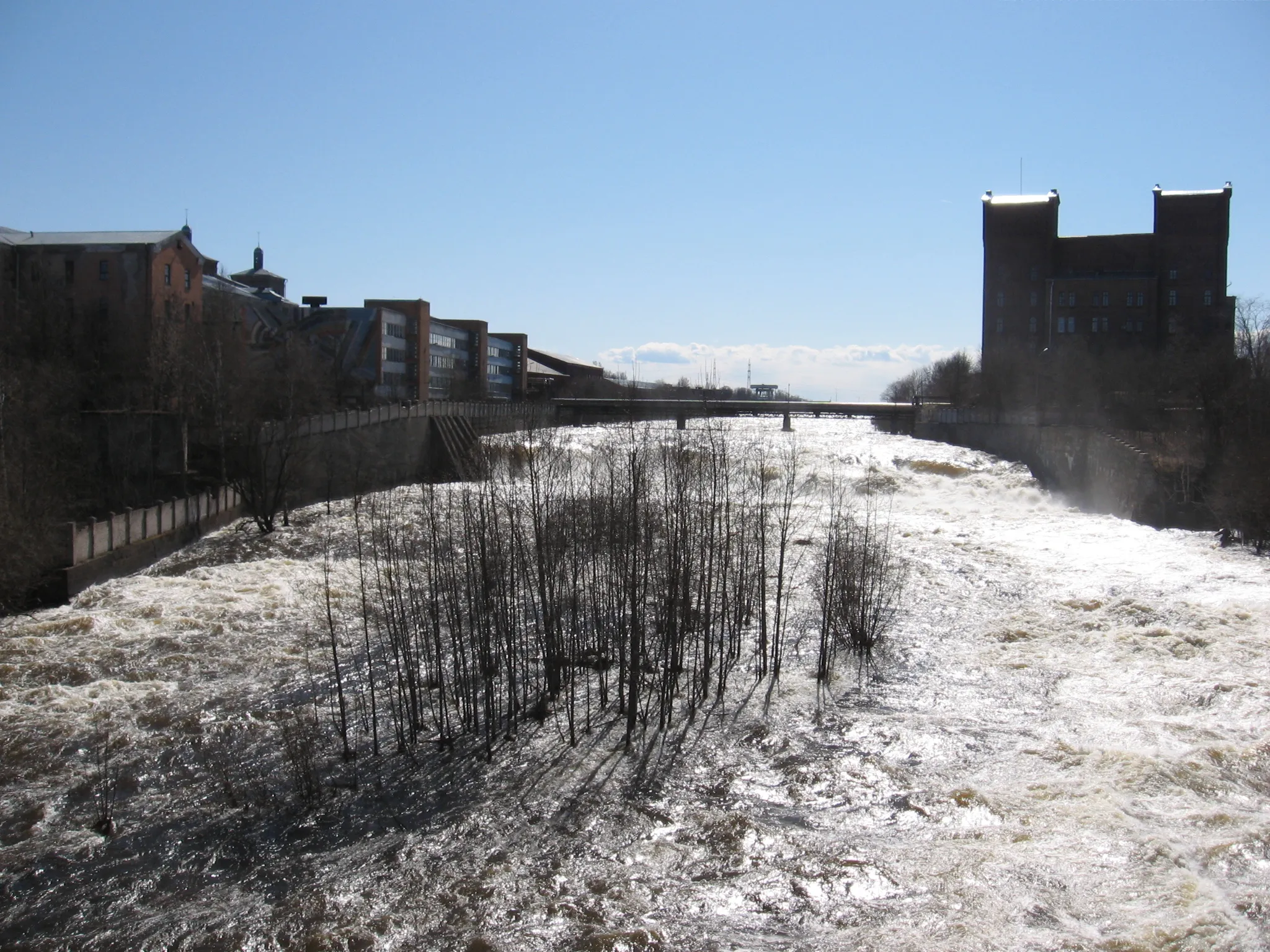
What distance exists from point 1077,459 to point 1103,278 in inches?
1500

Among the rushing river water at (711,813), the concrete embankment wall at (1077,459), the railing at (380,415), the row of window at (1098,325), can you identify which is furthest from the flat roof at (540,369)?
the rushing river water at (711,813)

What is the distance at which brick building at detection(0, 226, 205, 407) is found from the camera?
55094mm

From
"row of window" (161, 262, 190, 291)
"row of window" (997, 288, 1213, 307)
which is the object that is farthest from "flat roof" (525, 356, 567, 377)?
"row of window" (997, 288, 1213, 307)

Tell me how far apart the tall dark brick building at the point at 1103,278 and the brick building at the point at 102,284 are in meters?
59.2

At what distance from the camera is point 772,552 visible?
24.4m

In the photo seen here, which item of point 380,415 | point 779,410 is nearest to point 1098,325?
point 779,410

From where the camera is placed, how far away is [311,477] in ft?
134

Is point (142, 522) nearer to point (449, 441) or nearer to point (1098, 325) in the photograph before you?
point (449, 441)

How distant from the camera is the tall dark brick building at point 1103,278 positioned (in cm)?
7888

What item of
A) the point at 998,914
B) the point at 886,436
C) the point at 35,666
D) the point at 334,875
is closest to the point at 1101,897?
the point at 998,914

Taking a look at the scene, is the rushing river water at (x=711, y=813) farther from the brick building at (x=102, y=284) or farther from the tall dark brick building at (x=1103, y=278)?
the tall dark brick building at (x=1103, y=278)

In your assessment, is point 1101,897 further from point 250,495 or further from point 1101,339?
point 1101,339

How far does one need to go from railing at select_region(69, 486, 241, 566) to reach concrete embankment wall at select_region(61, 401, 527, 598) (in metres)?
0.03

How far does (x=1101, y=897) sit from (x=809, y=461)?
1727 inches
